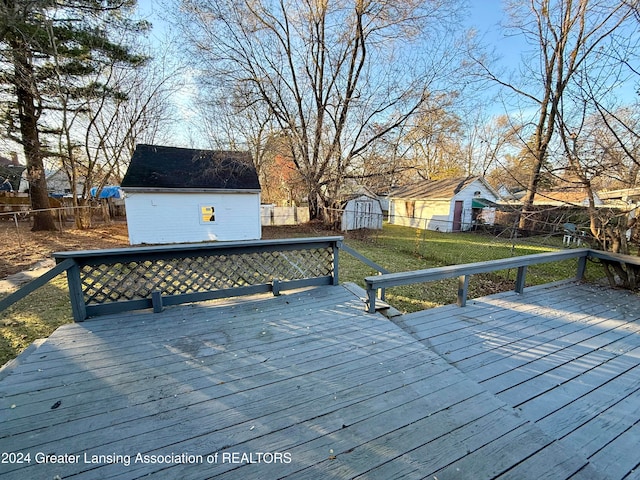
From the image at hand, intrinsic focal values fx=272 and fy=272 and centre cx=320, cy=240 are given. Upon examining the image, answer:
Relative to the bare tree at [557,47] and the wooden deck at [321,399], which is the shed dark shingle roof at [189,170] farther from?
Result: the bare tree at [557,47]

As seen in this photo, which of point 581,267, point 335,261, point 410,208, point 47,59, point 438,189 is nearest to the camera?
point 335,261

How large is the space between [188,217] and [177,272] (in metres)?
7.89

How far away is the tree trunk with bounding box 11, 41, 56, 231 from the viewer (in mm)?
7965

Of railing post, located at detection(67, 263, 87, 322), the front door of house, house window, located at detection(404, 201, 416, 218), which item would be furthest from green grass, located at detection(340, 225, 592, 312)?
house window, located at detection(404, 201, 416, 218)

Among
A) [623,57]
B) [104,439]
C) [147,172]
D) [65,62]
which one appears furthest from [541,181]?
[65,62]

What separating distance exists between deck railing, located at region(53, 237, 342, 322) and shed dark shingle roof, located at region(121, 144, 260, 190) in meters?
7.88

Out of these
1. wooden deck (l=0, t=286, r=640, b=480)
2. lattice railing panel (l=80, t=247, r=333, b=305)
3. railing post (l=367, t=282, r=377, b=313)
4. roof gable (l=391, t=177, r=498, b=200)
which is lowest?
wooden deck (l=0, t=286, r=640, b=480)

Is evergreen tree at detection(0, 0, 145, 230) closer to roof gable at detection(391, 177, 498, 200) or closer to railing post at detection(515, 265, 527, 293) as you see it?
railing post at detection(515, 265, 527, 293)

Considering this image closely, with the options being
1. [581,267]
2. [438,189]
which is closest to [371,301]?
[581,267]

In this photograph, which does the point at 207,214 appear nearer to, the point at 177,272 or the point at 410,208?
the point at 177,272

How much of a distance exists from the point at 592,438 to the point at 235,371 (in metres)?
2.43

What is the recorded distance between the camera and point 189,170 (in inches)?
458

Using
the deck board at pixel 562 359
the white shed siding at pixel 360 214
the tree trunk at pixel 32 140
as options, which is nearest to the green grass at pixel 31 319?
the deck board at pixel 562 359

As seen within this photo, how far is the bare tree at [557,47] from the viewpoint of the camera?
441 cm
